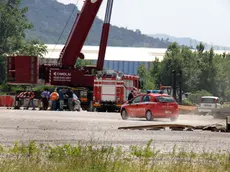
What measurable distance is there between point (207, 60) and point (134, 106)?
84.4 meters

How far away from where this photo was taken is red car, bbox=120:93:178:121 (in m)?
42.9

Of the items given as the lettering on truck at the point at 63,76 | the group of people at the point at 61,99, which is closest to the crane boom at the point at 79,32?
the lettering on truck at the point at 63,76

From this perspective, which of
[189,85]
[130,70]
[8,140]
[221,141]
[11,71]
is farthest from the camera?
[130,70]

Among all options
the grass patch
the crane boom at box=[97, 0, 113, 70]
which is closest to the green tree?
the crane boom at box=[97, 0, 113, 70]

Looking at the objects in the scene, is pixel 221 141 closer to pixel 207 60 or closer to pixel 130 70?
pixel 207 60

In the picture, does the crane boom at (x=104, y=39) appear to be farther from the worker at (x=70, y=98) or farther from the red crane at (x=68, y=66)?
the worker at (x=70, y=98)

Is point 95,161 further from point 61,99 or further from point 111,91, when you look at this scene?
point 111,91

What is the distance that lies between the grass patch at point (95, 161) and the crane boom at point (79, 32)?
44427 mm

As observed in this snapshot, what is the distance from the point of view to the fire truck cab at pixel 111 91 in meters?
61.1

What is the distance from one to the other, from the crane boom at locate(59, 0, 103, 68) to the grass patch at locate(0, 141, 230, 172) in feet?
146

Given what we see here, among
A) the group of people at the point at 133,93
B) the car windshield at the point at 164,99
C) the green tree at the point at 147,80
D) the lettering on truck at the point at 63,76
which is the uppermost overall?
the lettering on truck at the point at 63,76

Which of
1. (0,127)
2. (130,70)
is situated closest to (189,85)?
(130,70)

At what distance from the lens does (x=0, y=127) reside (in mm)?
29109

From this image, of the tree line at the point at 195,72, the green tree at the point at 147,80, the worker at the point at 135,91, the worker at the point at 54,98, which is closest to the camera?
the worker at the point at 54,98
